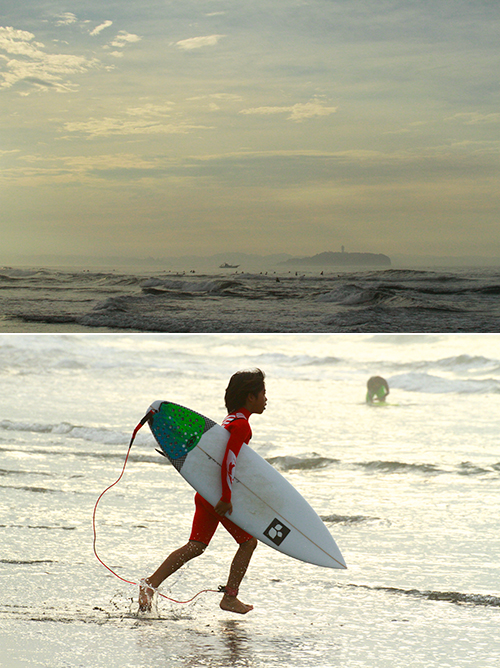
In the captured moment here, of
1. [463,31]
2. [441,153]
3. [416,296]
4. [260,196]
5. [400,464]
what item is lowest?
[400,464]

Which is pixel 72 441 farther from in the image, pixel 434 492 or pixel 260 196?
pixel 260 196

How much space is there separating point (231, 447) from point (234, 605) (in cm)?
51

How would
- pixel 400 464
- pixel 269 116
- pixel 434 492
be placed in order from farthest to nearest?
pixel 269 116 < pixel 400 464 < pixel 434 492

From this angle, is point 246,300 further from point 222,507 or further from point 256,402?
point 222,507

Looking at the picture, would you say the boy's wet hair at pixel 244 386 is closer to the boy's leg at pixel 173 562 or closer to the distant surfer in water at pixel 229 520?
the distant surfer in water at pixel 229 520

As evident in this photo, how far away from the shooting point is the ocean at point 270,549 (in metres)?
1.89

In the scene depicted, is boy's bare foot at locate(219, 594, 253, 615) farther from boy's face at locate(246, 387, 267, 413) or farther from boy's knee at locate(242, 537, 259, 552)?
boy's face at locate(246, 387, 267, 413)

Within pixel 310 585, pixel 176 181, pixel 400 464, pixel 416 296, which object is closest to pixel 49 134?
pixel 176 181

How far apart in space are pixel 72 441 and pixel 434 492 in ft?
8.97

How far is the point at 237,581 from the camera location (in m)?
2.14

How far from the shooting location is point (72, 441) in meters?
4.98

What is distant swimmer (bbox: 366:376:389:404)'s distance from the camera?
7340mm

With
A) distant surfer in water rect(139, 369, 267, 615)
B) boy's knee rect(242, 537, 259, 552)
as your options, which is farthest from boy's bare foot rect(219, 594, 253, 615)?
boy's knee rect(242, 537, 259, 552)

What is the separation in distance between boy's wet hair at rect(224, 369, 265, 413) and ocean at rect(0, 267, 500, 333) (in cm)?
530
